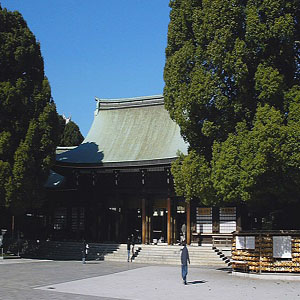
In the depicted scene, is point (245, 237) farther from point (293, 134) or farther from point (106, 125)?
point (106, 125)

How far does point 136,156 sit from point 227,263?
9.91 metres

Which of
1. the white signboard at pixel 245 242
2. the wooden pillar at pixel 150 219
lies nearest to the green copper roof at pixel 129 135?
the wooden pillar at pixel 150 219

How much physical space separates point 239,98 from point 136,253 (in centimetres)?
1306

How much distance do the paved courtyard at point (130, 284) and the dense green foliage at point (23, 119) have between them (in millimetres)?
4894

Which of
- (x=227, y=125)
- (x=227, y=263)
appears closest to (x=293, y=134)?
(x=227, y=125)

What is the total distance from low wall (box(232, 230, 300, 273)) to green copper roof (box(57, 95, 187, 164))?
1077cm

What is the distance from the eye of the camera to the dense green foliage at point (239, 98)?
1661cm

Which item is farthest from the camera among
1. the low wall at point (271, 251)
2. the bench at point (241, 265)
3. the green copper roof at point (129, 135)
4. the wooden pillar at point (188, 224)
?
the green copper roof at point (129, 135)

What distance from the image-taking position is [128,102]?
3634 cm

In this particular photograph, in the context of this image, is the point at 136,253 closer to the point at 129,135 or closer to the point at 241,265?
the point at 241,265

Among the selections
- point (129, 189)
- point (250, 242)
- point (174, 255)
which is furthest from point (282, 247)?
point (129, 189)

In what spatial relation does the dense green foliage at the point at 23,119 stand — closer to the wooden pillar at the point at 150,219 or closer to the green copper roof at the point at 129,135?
the green copper roof at the point at 129,135

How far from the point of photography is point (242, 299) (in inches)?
522

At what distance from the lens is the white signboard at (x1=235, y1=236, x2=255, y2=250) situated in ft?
61.5
